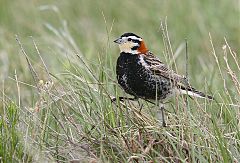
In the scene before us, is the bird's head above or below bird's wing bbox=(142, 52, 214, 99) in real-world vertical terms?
above

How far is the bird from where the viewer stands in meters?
5.08

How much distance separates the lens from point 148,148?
14.5 feet

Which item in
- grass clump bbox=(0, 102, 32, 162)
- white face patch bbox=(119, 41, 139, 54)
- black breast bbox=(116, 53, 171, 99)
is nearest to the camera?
grass clump bbox=(0, 102, 32, 162)

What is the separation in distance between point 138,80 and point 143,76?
0.22 feet

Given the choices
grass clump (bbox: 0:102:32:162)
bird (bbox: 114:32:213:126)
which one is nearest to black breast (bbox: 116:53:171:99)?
bird (bbox: 114:32:213:126)

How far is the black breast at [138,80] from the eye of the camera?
16.6 feet

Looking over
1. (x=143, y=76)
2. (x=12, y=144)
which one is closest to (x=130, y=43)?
(x=143, y=76)

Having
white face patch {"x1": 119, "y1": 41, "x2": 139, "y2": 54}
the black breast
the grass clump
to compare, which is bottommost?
the grass clump

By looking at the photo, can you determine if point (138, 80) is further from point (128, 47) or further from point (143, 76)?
point (128, 47)

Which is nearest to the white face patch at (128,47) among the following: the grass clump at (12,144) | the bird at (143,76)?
the bird at (143,76)

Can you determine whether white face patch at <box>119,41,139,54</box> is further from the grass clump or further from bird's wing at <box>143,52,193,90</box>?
the grass clump

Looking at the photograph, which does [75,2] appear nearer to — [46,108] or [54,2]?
[54,2]

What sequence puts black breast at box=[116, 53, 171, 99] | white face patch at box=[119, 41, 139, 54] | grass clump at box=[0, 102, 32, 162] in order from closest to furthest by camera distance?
1. grass clump at box=[0, 102, 32, 162]
2. black breast at box=[116, 53, 171, 99]
3. white face patch at box=[119, 41, 139, 54]

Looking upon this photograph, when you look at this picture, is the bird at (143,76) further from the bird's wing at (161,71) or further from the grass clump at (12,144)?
the grass clump at (12,144)
